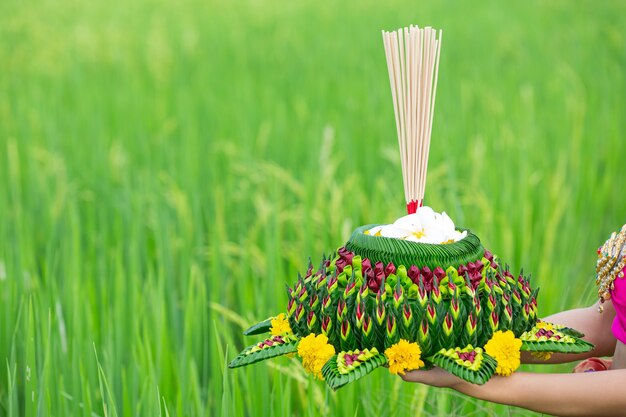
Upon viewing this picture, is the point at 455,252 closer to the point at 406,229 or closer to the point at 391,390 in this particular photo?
the point at 406,229

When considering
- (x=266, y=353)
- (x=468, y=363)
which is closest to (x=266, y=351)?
(x=266, y=353)

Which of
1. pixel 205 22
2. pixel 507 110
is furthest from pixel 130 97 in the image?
pixel 205 22

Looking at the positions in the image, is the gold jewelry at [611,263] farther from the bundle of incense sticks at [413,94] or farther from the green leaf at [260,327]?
the green leaf at [260,327]

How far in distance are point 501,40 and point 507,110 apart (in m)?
1.52

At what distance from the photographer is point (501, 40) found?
4910mm

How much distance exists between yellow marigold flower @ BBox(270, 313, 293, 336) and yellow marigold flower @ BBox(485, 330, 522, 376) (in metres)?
0.23

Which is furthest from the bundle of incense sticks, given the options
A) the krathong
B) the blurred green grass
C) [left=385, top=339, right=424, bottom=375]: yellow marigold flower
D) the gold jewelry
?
the blurred green grass

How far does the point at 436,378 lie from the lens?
950 mm

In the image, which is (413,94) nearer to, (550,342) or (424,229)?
(424,229)

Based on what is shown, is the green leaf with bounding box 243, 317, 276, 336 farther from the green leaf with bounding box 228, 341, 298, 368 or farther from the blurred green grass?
the blurred green grass

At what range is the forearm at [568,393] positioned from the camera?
3.19 feet

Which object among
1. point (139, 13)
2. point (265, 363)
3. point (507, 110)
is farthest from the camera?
point (139, 13)

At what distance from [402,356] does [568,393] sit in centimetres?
22

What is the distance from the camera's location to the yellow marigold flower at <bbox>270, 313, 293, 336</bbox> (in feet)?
3.24
